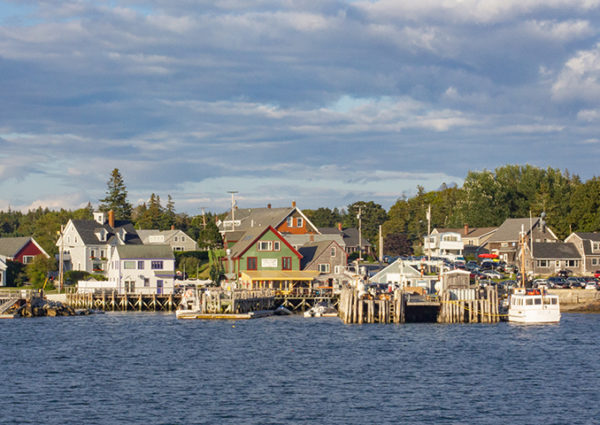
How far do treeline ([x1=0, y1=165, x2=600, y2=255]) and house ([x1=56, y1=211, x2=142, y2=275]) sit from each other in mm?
7172

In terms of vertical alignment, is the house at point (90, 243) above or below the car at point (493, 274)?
above

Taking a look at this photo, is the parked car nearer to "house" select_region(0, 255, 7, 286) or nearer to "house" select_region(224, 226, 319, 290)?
"house" select_region(224, 226, 319, 290)

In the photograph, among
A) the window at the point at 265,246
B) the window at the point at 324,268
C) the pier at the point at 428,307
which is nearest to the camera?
the pier at the point at 428,307

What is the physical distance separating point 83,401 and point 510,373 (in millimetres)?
27673

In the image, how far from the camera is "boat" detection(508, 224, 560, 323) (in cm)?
8006

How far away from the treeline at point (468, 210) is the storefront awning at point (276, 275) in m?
25.3

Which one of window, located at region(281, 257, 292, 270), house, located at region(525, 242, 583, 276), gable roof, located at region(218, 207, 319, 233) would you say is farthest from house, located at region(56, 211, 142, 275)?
house, located at region(525, 242, 583, 276)

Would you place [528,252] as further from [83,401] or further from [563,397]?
[83,401]

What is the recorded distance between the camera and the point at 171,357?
60469 mm

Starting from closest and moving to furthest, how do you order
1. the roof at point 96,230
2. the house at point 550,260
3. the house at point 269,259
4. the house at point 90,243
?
the house at point 269,259 → the house at point 550,260 → the house at point 90,243 → the roof at point 96,230

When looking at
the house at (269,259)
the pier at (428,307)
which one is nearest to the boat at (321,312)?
the pier at (428,307)

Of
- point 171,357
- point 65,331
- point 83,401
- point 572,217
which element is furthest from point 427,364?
point 572,217

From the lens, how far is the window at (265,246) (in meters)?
107

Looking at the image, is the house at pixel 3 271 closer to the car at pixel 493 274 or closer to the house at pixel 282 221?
the house at pixel 282 221
